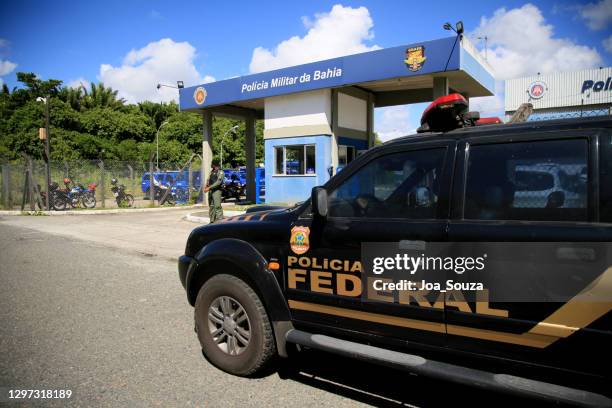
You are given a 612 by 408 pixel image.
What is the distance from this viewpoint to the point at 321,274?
2.99 metres

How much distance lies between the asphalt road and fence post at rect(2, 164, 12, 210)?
16.7m

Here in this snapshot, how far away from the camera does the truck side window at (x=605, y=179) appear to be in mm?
2189

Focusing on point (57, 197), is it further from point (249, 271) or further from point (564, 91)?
point (564, 91)

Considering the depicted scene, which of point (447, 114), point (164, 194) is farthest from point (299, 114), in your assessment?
point (447, 114)

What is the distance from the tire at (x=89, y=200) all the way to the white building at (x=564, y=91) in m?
34.7

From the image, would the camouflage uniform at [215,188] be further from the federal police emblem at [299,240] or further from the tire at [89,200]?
the tire at [89,200]

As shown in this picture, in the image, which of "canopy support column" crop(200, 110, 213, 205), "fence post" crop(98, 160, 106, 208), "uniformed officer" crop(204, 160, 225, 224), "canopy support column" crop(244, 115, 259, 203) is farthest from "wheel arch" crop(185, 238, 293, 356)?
"canopy support column" crop(244, 115, 259, 203)

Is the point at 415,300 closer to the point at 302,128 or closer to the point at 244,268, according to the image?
the point at 244,268

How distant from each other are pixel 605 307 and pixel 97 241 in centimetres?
1108

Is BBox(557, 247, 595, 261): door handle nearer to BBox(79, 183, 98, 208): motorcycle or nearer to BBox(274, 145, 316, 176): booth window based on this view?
BBox(274, 145, 316, 176): booth window

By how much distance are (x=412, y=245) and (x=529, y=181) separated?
751mm

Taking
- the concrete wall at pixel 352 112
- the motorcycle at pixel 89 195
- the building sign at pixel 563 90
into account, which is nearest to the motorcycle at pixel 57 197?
the motorcycle at pixel 89 195

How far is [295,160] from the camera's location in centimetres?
1941

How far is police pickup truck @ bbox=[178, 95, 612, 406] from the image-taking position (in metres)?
2.20
